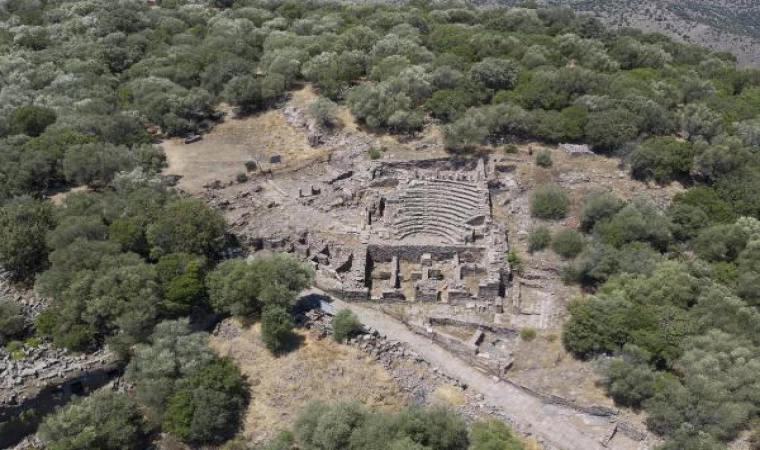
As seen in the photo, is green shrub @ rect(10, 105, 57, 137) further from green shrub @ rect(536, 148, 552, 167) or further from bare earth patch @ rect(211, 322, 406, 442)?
green shrub @ rect(536, 148, 552, 167)

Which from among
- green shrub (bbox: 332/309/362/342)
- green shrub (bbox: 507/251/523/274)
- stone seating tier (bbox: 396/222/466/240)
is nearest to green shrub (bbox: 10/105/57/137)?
stone seating tier (bbox: 396/222/466/240)

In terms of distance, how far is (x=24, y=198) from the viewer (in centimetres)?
4512

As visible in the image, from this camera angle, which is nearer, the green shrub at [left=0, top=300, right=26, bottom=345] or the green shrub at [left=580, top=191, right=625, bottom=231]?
the green shrub at [left=0, top=300, right=26, bottom=345]

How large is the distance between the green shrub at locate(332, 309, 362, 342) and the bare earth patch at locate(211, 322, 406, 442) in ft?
2.26

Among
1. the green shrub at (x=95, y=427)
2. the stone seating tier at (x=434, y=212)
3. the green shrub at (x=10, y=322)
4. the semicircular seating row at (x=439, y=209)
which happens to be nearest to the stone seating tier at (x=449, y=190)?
the semicircular seating row at (x=439, y=209)

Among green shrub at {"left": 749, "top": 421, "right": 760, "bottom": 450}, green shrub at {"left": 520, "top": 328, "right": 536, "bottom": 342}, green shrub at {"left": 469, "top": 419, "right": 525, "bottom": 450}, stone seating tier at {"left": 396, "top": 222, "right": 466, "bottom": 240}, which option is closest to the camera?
green shrub at {"left": 469, "top": 419, "right": 525, "bottom": 450}

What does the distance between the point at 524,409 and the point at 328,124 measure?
38.4 meters

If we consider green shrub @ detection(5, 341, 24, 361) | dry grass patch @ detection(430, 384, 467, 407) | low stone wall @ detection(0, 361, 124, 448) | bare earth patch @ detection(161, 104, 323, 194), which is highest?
dry grass patch @ detection(430, 384, 467, 407)

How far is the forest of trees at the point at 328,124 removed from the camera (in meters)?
30.3

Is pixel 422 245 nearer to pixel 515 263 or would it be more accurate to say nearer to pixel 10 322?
pixel 515 263

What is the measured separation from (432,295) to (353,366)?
8415 mm

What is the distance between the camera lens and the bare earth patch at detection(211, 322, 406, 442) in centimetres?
3070

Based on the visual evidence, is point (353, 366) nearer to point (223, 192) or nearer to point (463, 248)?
point (463, 248)

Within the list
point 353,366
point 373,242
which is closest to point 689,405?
point 353,366
